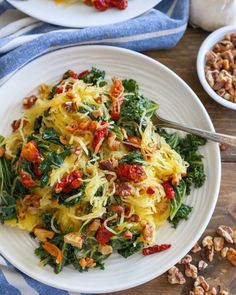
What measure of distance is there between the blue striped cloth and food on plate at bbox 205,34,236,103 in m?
0.29

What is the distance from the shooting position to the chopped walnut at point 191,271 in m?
3.85

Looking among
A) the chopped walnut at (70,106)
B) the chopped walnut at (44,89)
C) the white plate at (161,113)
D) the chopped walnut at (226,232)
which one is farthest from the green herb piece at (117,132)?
the chopped walnut at (226,232)

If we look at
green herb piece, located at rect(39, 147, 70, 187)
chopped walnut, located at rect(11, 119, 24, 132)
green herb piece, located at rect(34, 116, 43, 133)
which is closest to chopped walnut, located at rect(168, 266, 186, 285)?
green herb piece, located at rect(39, 147, 70, 187)

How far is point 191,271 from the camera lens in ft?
12.6

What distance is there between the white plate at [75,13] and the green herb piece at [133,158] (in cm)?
104

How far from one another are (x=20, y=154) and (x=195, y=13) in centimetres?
160

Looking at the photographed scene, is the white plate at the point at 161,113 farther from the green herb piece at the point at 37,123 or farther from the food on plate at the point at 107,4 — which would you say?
the food on plate at the point at 107,4

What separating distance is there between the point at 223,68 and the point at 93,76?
36.5 inches

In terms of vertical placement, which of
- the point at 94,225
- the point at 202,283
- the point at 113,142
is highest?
the point at 113,142

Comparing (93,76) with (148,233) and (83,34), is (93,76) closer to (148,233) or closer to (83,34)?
(83,34)

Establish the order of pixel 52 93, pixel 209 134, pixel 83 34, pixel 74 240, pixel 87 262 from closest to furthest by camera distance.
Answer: pixel 74 240 → pixel 87 262 → pixel 209 134 → pixel 52 93 → pixel 83 34

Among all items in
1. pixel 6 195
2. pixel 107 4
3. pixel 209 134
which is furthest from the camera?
pixel 107 4

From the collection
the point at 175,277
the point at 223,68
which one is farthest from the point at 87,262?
the point at 223,68

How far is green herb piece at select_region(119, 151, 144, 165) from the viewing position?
139 inches
